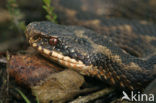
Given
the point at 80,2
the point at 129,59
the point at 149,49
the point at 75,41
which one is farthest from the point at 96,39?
the point at 80,2

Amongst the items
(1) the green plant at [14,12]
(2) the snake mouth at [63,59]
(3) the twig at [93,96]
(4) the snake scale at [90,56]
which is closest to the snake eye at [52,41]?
(4) the snake scale at [90,56]

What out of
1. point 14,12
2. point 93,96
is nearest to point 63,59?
Result: point 93,96

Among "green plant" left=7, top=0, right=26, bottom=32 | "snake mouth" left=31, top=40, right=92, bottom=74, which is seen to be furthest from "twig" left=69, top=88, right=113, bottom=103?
"green plant" left=7, top=0, right=26, bottom=32

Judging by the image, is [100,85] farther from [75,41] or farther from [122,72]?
[75,41]

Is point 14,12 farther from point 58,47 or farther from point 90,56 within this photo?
point 90,56

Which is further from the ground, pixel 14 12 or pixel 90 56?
pixel 14 12

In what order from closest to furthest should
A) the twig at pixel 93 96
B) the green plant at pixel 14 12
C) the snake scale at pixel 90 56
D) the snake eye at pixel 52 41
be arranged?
the twig at pixel 93 96 → the snake scale at pixel 90 56 → the snake eye at pixel 52 41 → the green plant at pixel 14 12

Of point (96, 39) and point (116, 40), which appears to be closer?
point (96, 39)

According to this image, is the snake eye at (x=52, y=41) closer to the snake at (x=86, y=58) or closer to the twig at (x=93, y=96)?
the snake at (x=86, y=58)

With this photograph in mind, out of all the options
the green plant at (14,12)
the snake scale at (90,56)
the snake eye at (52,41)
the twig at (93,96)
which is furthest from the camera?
the green plant at (14,12)
